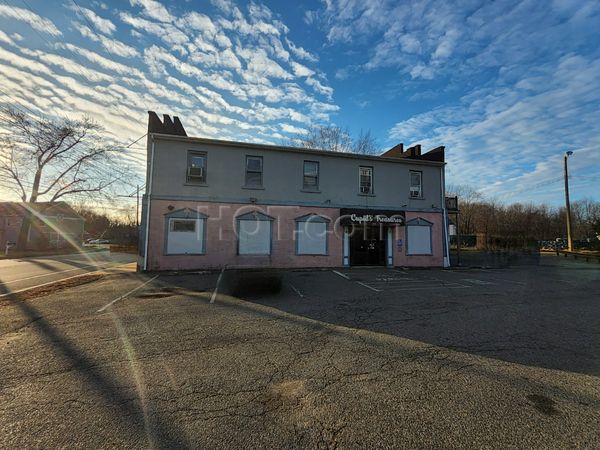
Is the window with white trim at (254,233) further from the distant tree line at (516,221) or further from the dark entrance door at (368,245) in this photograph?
the distant tree line at (516,221)

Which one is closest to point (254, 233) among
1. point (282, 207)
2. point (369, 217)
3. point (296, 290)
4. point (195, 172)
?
point (282, 207)

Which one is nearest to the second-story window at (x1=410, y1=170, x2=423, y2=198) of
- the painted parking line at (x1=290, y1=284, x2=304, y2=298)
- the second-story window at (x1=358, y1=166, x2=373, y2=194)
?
the second-story window at (x1=358, y1=166, x2=373, y2=194)

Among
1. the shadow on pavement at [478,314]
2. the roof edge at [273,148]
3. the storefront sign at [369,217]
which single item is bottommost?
the shadow on pavement at [478,314]

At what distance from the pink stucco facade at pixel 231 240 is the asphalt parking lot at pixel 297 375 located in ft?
21.5

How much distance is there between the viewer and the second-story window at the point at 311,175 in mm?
16109

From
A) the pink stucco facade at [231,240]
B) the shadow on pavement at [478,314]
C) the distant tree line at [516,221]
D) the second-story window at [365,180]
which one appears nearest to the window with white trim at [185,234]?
the pink stucco facade at [231,240]

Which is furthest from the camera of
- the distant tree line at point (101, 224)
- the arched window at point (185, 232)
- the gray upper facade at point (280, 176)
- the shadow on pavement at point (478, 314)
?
the distant tree line at point (101, 224)

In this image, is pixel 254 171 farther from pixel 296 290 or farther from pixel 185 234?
pixel 296 290

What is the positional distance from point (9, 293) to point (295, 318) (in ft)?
31.3

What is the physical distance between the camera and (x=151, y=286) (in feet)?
33.0

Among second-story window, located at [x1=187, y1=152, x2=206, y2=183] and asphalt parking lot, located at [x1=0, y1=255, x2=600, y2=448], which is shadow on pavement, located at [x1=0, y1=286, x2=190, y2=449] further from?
second-story window, located at [x1=187, y1=152, x2=206, y2=183]

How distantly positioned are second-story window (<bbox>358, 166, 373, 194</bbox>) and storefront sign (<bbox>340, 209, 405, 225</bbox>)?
1385 mm

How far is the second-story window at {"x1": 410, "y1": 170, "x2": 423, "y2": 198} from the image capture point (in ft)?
58.4

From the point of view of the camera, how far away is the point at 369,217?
16281 millimetres
